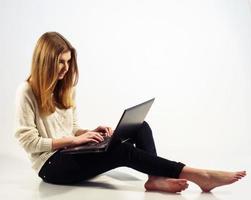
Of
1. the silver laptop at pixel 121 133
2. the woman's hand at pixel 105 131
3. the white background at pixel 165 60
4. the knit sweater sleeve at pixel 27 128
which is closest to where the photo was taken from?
the silver laptop at pixel 121 133

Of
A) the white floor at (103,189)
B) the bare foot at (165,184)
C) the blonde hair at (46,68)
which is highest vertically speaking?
the blonde hair at (46,68)

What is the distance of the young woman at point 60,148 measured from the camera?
6.20ft

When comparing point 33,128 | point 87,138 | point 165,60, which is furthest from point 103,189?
point 165,60

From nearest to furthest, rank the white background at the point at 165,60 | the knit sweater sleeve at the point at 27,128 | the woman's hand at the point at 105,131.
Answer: the knit sweater sleeve at the point at 27,128, the woman's hand at the point at 105,131, the white background at the point at 165,60

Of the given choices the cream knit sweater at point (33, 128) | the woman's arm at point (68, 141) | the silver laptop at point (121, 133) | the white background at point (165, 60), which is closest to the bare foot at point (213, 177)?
the silver laptop at point (121, 133)

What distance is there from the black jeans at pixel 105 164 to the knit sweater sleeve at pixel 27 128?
0.27ft

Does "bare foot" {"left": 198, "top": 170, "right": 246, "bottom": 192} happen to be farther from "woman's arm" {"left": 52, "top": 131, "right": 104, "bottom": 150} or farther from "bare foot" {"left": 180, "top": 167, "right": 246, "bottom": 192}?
"woman's arm" {"left": 52, "top": 131, "right": 104, "bottom": 150}

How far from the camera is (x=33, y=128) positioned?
6.31 ft

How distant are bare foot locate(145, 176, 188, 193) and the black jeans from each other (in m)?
0.03

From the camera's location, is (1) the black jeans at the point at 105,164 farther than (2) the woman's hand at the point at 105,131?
No

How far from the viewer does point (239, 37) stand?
345cm

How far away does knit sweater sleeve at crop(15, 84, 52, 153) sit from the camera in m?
1.91

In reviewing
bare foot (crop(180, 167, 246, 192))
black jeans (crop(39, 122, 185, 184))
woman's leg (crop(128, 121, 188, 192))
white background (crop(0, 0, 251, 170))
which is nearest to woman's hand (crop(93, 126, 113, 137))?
woman's leg (crop(128, 121, 188, 192))

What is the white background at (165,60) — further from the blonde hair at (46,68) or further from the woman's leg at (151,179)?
the blonde hair at (46,68)
